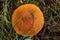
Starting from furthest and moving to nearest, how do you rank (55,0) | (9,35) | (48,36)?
1. (55,0)
2. (48,36)
3. (9,35)

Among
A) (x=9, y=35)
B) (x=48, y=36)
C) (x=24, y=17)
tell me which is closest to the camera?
(x=24, y=17)

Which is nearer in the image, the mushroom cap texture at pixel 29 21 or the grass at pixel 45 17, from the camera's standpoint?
the mushroom cap texture at pixel 29 21

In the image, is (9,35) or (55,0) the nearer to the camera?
(9,35)

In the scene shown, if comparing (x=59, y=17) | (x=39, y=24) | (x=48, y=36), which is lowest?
(x=48, y=36)

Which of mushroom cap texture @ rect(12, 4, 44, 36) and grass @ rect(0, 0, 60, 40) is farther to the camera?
grass @ rect(0, 0, 60, 40)

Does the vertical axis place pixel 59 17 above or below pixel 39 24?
below

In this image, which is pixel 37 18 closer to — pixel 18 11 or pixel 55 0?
pixel 18 11

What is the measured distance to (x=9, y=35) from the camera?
61.8 inches

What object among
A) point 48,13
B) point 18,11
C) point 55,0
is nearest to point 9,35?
point 18,11

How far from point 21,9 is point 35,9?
0.33 feet

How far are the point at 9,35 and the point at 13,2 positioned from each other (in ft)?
1.02

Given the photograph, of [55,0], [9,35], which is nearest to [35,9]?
[9,35]

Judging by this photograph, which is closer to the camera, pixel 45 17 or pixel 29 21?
pixel 29 21

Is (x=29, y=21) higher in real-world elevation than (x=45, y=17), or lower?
higher
